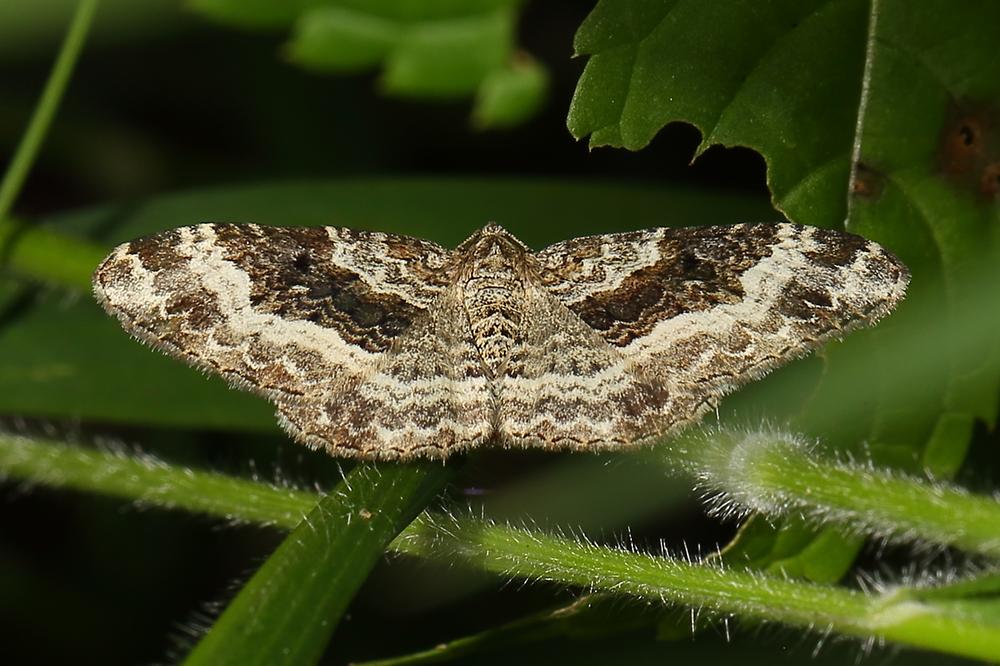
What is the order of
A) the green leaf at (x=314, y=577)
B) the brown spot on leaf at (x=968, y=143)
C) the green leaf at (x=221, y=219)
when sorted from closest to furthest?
the green leaf at (x=314, y=577)
the brown spot on leaf at (x=968, y=143)
the green leaf at (x=221, y=219)

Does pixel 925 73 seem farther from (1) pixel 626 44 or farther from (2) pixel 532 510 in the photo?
(2) pixel 532 510

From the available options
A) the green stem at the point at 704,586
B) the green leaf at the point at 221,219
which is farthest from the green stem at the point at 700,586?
the green leaf at the point at 221,219

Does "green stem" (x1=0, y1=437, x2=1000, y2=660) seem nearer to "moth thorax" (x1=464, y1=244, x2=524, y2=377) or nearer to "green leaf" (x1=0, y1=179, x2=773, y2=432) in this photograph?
"moth thorax" (x1=464, y1=244, x2=524, y2=377)

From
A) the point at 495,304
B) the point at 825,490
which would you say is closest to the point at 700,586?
the point at 825,490

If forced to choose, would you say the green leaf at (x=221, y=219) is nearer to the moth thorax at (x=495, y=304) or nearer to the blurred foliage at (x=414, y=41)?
the blurred foliage at (x=414, y=41)

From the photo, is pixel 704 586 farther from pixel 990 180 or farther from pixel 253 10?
pixel 253 10

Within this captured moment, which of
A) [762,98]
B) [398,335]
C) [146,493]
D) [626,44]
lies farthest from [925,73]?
[146,493]
